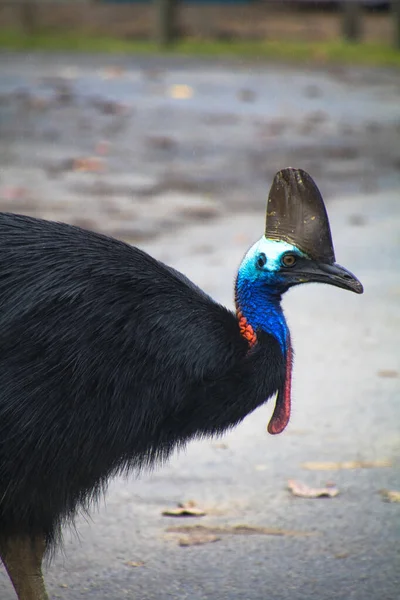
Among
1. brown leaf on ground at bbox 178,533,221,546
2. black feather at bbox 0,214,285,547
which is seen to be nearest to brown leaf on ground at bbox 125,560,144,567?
brown leaf on ground at bbox 178,533,221,546

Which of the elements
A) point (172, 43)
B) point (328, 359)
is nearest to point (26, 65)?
point (172, 43)

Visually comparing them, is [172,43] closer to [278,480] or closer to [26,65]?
[26,65]

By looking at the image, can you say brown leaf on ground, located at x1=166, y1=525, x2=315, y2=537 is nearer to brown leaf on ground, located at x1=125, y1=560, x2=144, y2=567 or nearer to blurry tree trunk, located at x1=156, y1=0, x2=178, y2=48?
brown leaf on ground, located at x1=125, y1=560, x2=144, y2=567

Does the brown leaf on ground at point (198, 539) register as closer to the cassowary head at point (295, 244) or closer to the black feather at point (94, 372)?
the black feather at point (94, 372)

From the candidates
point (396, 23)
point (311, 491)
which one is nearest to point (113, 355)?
point (311, 491)

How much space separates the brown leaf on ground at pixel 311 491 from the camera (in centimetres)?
434

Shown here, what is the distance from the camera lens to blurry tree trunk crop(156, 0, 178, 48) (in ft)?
59.3

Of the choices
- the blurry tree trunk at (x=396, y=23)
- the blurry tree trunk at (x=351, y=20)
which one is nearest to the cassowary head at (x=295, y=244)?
the blurry tree trunk at (x=396, y=23)

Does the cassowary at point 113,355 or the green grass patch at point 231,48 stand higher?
the green grass patch at point 231,48

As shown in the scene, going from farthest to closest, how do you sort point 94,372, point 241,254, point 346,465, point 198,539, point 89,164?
point 89,164 → point 241,254 → point 346,465 → point 198,539 → point 94,372

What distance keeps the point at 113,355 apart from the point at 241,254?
4.24 metres

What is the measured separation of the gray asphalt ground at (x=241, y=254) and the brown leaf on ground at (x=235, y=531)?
0.08 ft

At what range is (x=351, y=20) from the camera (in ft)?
61.3

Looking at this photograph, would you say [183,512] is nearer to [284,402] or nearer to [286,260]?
[284,402]
